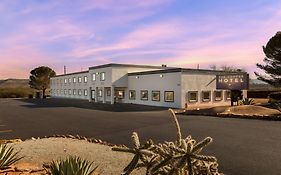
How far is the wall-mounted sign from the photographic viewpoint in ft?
112

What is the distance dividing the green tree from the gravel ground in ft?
276

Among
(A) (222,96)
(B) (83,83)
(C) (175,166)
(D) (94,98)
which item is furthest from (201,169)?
(B) (83,83)

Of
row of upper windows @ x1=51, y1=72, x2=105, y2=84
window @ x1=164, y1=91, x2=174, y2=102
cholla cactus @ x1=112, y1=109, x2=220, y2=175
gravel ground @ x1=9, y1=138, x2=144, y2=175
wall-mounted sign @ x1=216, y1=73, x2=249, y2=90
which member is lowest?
gravel ground @ x1=9, y1=138, x2=144, y2=175

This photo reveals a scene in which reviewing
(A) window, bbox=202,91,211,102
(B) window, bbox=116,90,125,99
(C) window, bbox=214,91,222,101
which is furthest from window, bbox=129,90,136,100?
(C) window, bbox=214,91,222,101

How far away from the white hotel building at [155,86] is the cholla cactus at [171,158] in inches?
1206

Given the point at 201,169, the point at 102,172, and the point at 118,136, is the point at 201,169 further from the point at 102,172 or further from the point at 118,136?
the point at 118,136

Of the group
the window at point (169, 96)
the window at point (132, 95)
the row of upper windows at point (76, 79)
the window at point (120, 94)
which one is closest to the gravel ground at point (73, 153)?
the window at point (169, 96)

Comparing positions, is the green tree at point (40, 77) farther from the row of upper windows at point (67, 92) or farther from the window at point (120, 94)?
the window at point (120, 94)

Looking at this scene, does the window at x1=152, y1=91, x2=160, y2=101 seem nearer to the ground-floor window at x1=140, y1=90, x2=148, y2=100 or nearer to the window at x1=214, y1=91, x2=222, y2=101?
the ground-floor window at x1=140, y1=90, x2=148, y2=100

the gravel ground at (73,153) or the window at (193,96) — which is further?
the window at (193,96)

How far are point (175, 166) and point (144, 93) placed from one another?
123ft

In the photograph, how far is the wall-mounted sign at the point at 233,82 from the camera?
34.1 meters

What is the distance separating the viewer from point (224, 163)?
393 inches

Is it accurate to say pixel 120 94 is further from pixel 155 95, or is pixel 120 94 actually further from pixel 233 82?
pixel 233 82
